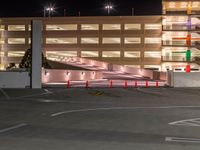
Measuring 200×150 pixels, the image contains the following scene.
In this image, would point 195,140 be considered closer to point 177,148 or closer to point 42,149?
point 177,148

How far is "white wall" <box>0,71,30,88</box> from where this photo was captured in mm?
34625

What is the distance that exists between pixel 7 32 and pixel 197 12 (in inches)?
1734

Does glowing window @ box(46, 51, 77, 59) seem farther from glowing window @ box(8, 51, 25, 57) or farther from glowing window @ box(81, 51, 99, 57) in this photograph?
glowing window @ box(8, 51, 25, 57)

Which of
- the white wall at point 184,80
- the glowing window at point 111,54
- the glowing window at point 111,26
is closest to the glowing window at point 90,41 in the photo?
the glowing window at point 111,54

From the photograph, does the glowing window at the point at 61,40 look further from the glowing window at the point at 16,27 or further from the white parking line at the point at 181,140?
the white parking line at the point at 181,140

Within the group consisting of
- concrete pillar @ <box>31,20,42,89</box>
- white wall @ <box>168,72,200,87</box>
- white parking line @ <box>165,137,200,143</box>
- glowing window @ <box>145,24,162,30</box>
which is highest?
glowing window @ <box>145,24,162,30</box>

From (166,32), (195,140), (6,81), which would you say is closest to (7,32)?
(166,32)

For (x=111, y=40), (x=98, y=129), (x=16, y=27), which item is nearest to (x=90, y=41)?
(x=111, y=40)

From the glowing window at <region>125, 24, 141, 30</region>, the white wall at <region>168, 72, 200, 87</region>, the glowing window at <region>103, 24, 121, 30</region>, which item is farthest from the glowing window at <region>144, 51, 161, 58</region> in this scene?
the white wall at <region>168, 72, 200, 87</region>

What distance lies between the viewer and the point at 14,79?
34969mm

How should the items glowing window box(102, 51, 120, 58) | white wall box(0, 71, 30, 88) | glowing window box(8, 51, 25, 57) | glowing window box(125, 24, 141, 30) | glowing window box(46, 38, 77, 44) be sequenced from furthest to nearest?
glowing window box(8, 51, 25, 57) → glowing window box(46, 38, 77, 44) → glowing window box(102, 51, 120, 58) → glowing window box(125, 24, 141, 30) → white wall box(0, 71, 30, 88)

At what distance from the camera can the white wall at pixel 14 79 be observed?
34.6m

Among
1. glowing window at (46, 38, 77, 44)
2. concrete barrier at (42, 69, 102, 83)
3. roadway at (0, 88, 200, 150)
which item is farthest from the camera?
glowing window at (46, 38, 77, 44)

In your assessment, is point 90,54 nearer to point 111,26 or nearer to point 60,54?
point 60,54
